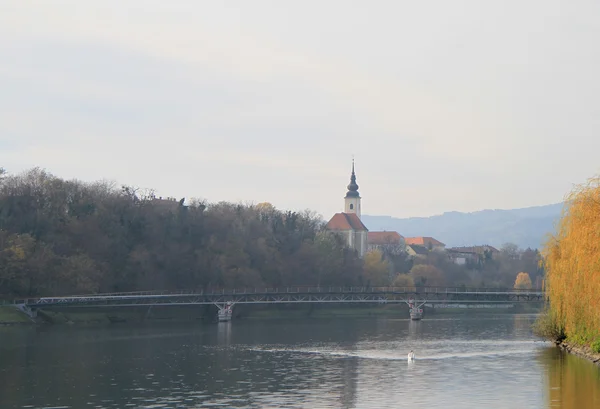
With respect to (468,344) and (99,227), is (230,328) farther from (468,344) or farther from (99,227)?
(468,344)

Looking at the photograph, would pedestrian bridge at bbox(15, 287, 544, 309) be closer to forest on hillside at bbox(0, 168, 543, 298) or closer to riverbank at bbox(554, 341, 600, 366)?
forest on hillside at bbox(0, 168, 543, 298)

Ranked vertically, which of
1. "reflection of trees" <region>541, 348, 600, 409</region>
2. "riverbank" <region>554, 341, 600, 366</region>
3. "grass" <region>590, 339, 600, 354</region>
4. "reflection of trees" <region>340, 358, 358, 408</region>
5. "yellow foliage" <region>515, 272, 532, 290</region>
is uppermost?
"yellow foliage" <region>515, 272, 532, 290</region>

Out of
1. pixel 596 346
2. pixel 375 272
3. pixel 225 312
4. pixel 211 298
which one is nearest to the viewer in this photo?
pixel 596 346

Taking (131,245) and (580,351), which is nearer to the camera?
(580,351)

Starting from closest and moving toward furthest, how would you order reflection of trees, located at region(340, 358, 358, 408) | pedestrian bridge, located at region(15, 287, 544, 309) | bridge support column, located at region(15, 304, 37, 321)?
reflection of trees, located at region(340, 358, 358, 408) → bridge support column, located at region(15, 304, 37, 321) → pedestrian bridge, located at region(15, 287, 544, 309)

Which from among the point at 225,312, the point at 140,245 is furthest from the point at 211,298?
the point at 140,245

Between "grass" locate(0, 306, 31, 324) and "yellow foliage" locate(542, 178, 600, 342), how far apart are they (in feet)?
157

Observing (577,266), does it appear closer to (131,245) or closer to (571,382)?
(571,382)

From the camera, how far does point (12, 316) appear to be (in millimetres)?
84312

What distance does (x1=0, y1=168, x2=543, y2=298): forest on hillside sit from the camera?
9112cm

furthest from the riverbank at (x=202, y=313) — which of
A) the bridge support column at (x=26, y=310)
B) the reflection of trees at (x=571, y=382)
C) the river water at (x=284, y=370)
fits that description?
the reflection of trees at (x=571, y=382)

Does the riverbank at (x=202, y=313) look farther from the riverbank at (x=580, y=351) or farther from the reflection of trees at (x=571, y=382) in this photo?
the reflection of trees at (x=571, y=382)

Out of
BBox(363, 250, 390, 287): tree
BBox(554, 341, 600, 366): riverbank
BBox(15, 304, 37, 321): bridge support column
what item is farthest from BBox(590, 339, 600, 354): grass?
BBox(363, 250, 390, 287): tree

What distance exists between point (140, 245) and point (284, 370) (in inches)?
2129
